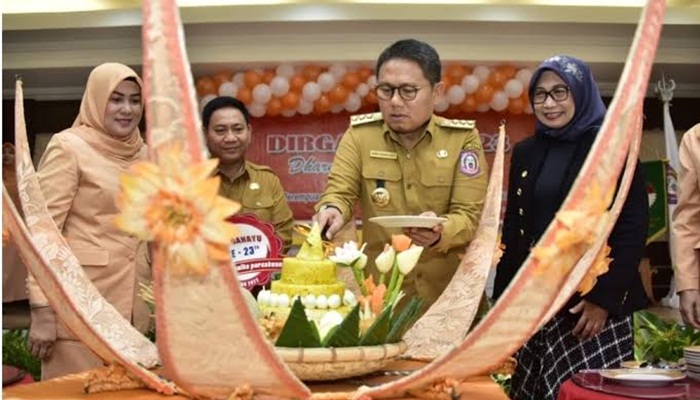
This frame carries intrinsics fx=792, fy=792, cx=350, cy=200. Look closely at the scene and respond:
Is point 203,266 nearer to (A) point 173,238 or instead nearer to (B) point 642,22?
(A) point 173,238

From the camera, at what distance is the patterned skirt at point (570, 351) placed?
2.12 metres

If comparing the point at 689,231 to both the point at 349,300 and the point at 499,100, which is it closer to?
the point at 349,300

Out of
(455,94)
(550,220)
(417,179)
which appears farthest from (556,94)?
(455,94)

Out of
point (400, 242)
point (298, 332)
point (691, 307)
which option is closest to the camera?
point (298, 332)

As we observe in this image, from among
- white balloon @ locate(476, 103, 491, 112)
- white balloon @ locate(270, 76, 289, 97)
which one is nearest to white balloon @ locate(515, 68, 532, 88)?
white balloon @ locate(476, 103, 491, 112)

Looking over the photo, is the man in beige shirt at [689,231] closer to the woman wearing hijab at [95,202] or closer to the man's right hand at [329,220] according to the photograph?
the man's right hand at [329,220]

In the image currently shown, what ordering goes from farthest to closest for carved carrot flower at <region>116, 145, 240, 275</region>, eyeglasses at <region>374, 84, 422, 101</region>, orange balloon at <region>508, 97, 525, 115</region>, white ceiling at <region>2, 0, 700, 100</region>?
1. orange balloon at <region>508, 97, 525, 115</region>
2. white ceiling at <region>2, 0, 700, 100</region>
3. eyeglasses at <region>374, 84, 422, 101</region>
4. carved carrot flower at <region>116, 145, 240, 275</region>

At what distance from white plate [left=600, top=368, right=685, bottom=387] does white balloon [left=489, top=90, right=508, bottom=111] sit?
5431 millimetres

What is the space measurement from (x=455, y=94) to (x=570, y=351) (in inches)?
197

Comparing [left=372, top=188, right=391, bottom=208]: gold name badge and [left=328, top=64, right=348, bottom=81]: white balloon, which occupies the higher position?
[left=328, top=64, right=348, bottom=81]: white balloon

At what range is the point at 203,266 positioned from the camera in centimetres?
108

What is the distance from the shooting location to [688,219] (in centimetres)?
262

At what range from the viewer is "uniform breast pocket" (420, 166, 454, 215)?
220cm

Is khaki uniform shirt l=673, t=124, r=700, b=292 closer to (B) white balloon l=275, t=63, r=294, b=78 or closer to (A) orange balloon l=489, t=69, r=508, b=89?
(A) orange balloon l=489, t=69, r=508, b=89
